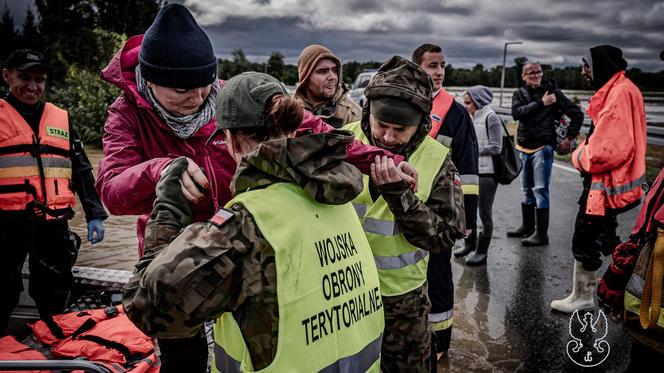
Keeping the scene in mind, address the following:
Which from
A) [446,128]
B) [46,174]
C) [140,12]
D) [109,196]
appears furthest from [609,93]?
[140,12]

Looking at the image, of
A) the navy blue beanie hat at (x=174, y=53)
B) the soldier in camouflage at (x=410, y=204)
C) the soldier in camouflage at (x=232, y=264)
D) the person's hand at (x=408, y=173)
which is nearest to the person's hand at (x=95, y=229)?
the navy blue beanie hat at (x=174, y=53)

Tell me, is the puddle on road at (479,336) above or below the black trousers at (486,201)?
below

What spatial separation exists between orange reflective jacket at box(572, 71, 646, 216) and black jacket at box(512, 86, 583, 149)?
7.74 ft

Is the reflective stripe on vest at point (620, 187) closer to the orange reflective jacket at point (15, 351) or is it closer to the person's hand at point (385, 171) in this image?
the person's hand at point (385, 171)

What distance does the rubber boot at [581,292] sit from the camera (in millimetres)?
4250

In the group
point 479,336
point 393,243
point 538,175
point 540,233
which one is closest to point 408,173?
point 393,243

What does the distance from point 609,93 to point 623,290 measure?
6.81 ft

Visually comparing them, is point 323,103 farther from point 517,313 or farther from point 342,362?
point 342,362

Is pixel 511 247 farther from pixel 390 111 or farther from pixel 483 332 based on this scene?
pixel 390 111

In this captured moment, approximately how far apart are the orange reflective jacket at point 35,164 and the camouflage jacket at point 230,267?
2.70m

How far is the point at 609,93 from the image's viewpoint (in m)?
3.92

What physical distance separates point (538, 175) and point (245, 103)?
546cm

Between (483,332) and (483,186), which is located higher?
(483,186)

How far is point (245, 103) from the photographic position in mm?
1533
